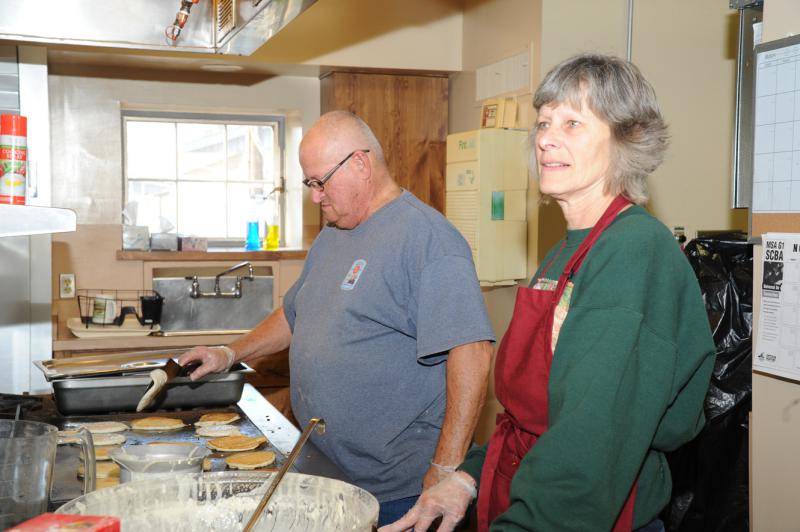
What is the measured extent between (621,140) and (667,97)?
8.27 feet

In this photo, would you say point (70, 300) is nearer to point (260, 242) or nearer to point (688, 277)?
point (260, 242)

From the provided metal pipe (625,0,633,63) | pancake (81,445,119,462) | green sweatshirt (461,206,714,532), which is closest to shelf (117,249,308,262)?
metal pipe (625,0,633,63)

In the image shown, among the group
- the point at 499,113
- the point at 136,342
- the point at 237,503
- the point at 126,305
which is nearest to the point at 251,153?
the point at 126,305

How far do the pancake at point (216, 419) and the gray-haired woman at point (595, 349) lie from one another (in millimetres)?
877

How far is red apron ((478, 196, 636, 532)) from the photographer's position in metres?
1.34

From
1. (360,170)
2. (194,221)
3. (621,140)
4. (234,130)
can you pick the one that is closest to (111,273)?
(194,221)

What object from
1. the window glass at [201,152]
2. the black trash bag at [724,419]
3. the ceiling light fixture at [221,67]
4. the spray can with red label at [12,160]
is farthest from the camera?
the window glass at [201,152]

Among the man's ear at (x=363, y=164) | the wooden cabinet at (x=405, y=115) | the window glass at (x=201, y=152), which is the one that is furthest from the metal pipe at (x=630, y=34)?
the window glass at (x=201, y=152)

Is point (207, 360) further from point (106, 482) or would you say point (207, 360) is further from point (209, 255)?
point (209, 255)

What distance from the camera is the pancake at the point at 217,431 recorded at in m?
2.09

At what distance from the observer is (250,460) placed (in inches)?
70.8

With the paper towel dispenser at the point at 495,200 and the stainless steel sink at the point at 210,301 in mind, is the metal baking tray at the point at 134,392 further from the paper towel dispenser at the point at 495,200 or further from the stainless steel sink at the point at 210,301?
the stainless steel sink at the point at 210,301

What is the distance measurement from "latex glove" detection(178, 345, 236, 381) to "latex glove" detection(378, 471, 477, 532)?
1.00m

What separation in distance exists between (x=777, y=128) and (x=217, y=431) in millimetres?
1645
